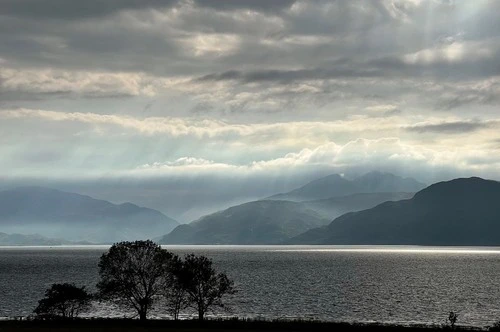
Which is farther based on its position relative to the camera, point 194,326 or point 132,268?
point 132,268

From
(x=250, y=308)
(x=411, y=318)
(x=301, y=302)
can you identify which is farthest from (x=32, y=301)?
(x=411, y=318)

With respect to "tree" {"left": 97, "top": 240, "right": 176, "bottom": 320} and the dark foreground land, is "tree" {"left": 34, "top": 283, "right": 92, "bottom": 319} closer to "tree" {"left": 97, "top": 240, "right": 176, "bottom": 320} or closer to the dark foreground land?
"tree" {"left": 97, "top": 240, "right": 176, "bottom": 320}

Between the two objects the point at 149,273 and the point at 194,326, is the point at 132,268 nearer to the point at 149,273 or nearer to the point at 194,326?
the point at 149,273

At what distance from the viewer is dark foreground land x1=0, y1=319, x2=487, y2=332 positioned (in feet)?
335

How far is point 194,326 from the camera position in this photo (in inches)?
4242

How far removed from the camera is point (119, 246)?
121812mm

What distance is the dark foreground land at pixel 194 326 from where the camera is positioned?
335 feet

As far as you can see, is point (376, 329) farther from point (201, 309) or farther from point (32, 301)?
point (32, 301)

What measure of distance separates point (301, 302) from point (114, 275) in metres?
71.3

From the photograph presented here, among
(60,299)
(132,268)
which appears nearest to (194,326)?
(132,268)

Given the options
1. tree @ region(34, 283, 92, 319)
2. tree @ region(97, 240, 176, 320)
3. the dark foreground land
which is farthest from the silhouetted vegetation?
the dark foreground land

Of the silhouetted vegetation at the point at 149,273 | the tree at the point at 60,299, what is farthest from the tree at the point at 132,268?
the tree at the point at 60,299

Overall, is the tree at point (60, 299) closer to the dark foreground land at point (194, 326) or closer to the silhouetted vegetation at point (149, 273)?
the silhouetted vegetation at point (149, 273)

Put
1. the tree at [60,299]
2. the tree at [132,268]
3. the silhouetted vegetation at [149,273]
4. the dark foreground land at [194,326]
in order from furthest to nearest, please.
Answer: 1. the tree at [132,268]
2. the tree at [60,299]
3. the silhouetted vegetation at [149,273]
4. the dark foreground land at [194,326]
